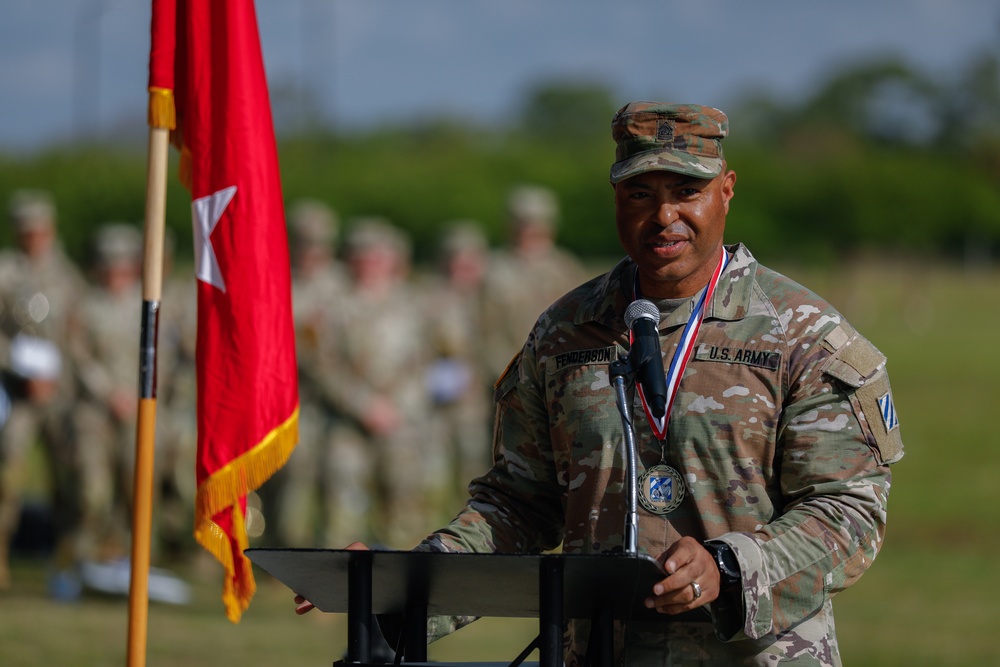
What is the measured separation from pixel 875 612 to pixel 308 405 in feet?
15.6

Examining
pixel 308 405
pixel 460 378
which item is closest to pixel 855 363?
pixel 308 405

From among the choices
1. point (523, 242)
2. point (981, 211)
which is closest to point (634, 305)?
point (523, 242)

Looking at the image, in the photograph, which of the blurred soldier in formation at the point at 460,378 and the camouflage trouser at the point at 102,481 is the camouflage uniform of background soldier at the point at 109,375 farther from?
the blurred soldier in formation at the point at 460,378

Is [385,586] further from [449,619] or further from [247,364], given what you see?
[247,364]

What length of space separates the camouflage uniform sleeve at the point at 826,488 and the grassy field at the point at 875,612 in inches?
228

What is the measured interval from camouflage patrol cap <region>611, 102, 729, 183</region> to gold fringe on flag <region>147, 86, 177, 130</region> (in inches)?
70.3

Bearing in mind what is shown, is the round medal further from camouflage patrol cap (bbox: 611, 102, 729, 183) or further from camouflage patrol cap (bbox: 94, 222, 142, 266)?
camouflage patrol cap (bbox: 94, 222, 142, 266)

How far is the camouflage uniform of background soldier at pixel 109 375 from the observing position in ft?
42.3

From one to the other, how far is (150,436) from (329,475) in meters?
7.60

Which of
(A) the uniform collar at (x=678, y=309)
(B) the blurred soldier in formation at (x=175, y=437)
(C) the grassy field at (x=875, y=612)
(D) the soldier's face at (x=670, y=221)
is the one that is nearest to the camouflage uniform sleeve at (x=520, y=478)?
(A) the uniform collar at (x=678, y=309)

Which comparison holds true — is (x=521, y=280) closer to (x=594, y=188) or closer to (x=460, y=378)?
(x=460, y=378)

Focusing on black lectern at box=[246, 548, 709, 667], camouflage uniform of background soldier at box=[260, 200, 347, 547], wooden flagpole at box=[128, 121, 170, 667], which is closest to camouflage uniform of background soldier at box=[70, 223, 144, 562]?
camouflage uniform of background soldier at box=[260, 200, 347, 547]

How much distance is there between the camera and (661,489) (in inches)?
148

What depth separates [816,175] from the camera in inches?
1730
